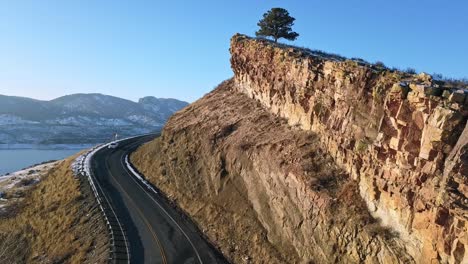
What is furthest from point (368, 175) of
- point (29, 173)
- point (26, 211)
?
point (29, 173)

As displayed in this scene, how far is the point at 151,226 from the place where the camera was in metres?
31.7

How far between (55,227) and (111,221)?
20.7 ft

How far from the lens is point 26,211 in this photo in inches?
1609

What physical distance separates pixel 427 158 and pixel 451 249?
12.9 ft

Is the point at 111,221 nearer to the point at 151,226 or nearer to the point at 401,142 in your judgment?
the point at 151,226

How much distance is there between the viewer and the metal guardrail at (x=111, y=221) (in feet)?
87.2

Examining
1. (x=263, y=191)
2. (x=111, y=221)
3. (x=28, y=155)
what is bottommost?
(x=28, y=155)

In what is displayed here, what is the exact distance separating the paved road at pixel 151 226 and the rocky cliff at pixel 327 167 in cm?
135

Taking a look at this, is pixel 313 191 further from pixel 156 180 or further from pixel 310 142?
pixel 156 180

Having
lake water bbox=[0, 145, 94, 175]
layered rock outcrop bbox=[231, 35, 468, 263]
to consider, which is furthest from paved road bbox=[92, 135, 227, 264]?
lake water bbox=[0, 145, 94, 175]

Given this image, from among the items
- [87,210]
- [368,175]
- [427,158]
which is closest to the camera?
[427,158]

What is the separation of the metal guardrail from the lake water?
6994cm

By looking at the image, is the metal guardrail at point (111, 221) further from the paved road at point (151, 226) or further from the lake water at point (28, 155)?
the lake water at point (28, 155)

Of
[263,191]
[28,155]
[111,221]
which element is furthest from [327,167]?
[28,155]
